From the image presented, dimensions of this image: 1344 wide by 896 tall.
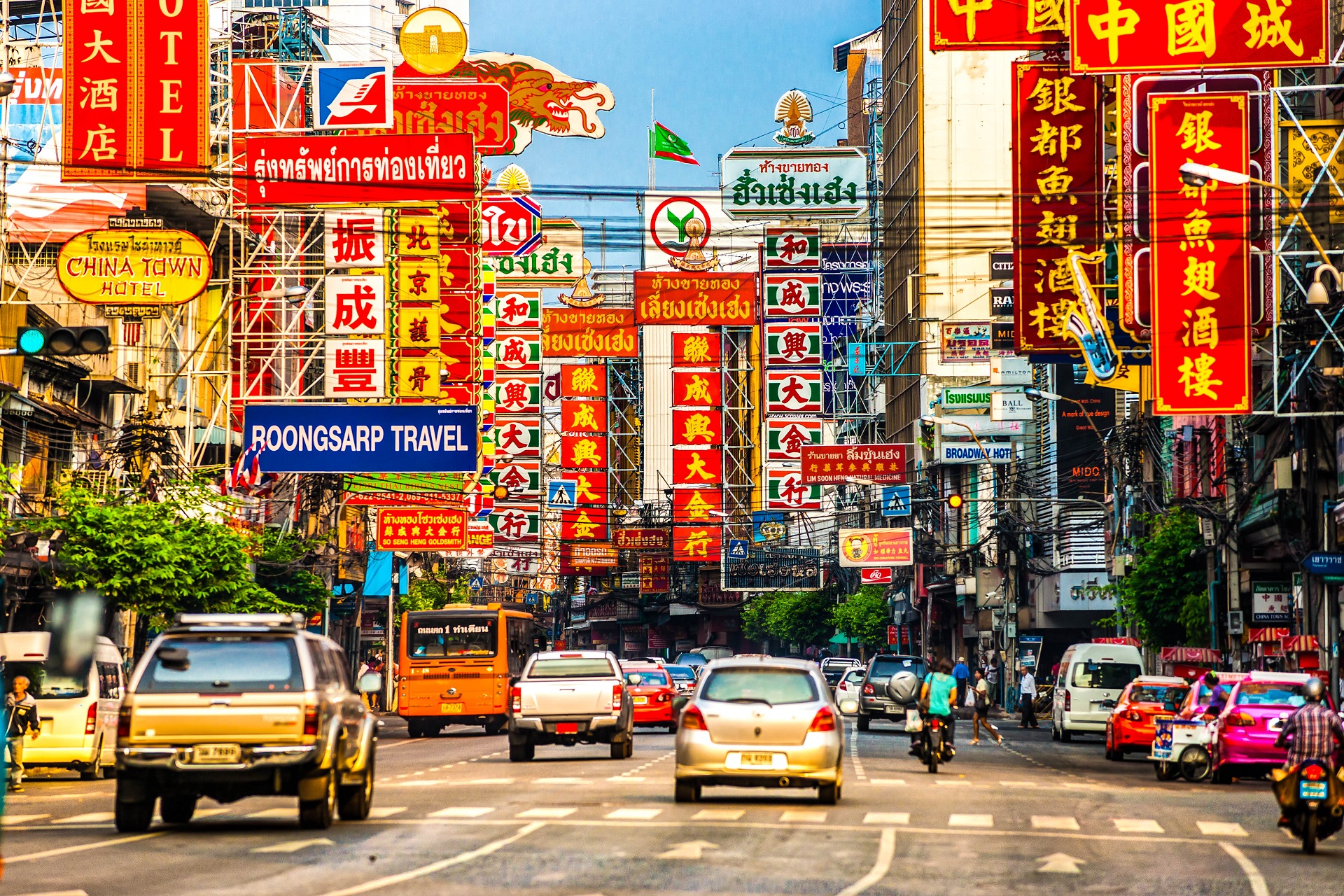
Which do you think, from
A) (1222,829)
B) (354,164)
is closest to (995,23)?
(354,164)

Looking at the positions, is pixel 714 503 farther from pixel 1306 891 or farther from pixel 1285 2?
pixel 1306 891

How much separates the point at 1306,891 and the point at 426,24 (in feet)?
150

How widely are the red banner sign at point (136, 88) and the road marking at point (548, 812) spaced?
22.2 m

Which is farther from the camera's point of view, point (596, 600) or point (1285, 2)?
point (596, 600)

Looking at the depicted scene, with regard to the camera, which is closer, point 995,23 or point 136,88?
point 995,23

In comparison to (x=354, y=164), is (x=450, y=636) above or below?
below

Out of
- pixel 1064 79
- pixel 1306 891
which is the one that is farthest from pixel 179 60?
pixel 1306 891

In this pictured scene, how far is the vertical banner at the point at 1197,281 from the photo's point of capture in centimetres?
3117

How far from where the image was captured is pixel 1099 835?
61.5 feet

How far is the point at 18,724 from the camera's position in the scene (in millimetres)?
27188

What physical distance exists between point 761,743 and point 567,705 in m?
11.2

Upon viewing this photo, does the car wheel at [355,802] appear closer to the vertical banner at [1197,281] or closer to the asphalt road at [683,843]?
the asphalt road at [683,843]

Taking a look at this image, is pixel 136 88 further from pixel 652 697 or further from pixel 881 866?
pixel 881 866

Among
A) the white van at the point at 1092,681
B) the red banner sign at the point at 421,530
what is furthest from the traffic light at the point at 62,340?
the red banner sign at the point at 421,530
